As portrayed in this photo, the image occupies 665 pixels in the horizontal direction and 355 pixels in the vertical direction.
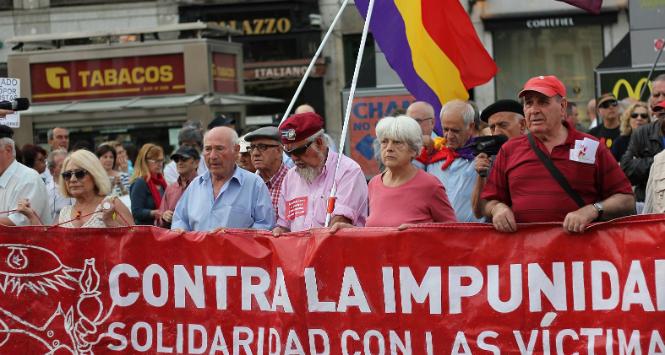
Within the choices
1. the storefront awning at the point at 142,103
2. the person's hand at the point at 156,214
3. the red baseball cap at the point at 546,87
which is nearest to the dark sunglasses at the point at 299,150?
the red baseball cap at the point at 546,87

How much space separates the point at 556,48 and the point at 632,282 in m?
22.4

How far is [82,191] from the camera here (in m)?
8.48

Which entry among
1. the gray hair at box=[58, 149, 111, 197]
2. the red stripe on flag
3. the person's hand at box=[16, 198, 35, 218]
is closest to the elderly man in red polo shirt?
the red stripe on flag

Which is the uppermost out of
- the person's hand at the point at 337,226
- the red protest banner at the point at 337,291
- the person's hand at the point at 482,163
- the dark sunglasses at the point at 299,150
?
the dark sunglasses at the point at 299,150

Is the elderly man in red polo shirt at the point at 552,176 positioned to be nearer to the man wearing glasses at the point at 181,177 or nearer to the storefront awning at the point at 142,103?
the man wearing glasses at the point at 181,177

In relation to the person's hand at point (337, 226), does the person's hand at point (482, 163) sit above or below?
above

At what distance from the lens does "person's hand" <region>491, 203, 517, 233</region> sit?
254 inches

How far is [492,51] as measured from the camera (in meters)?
28.3

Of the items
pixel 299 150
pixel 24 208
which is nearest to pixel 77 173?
pixel 24 208

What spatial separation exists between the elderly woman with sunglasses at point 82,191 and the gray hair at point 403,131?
1.88 metres

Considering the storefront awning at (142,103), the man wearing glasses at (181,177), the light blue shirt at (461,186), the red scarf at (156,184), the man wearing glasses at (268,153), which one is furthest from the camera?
the storefront awning at (142,103)

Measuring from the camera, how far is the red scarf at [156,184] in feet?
38.0

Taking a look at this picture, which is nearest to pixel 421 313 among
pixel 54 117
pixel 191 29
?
pixel 191 29

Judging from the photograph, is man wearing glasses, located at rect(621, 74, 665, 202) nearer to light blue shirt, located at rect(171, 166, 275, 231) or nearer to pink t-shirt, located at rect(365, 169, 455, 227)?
pink t-shirt, located at rect(365, 169, 455, 227)
